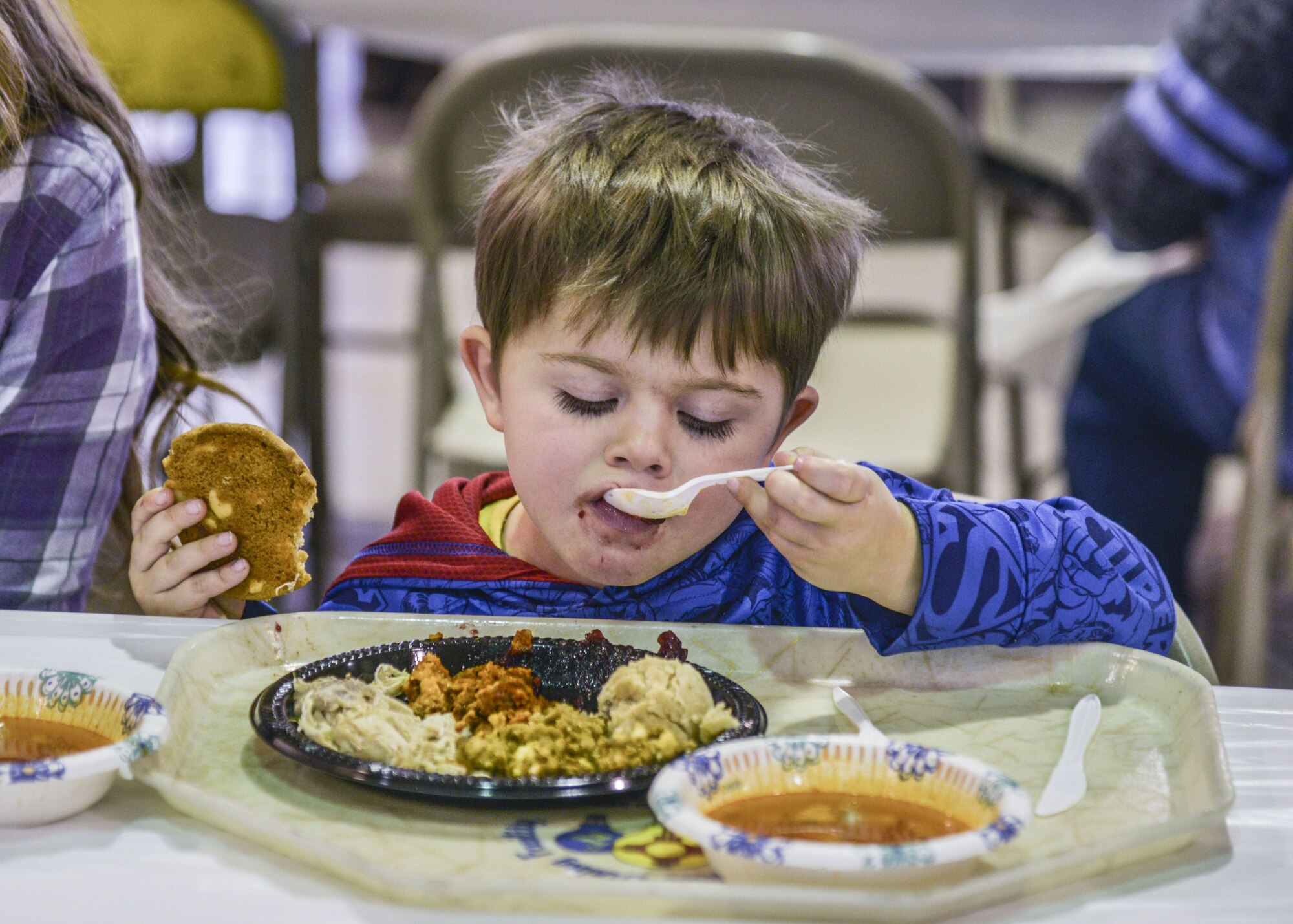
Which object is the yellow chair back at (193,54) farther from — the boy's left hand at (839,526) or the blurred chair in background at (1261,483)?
the boy's left hand at (839,526)

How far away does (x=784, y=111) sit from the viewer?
212 centimetres

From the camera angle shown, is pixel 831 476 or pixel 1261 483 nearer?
pixel 831 476

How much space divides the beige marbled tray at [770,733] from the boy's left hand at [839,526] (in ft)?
0.17

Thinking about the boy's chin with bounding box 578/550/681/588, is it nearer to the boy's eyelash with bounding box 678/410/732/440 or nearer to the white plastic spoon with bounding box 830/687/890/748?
the boy's eyelash with bounding box 678/410/732/440

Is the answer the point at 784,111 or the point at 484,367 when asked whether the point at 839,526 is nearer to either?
the point at 484,367

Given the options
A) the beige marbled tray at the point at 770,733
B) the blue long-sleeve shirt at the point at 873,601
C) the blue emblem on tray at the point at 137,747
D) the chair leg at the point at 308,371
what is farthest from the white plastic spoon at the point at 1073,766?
the chair leg at the point at 308,371

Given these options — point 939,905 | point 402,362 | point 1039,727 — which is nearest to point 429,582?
point 1039,727

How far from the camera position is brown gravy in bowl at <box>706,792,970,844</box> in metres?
0.67

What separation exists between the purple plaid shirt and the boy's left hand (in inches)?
25.2

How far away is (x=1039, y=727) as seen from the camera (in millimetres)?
880

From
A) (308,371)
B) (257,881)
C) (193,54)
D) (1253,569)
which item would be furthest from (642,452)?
(193,54)

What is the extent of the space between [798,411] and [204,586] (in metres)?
0.51

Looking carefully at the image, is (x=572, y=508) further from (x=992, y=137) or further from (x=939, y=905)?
(x=992, y=137)

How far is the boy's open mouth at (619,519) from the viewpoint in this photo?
109cm
